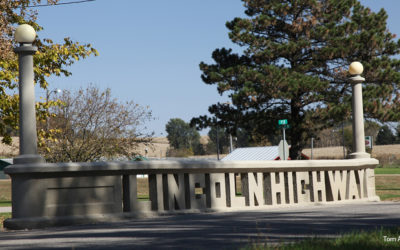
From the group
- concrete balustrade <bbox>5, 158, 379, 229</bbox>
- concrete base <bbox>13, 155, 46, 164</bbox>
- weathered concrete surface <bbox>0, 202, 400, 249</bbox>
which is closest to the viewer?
weathered concrete surface <bbox>0, 202, 400, 249</bbox>

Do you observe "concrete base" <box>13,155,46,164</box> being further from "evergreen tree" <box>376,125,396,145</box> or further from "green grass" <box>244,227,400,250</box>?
"evergreen tree" <box>376,125,396,145</box>

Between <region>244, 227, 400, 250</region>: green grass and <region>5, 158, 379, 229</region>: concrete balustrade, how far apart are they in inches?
199

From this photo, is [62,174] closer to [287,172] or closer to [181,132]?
[287,172]

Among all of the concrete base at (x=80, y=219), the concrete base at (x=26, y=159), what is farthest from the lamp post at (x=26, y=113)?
the concrete base at (x=80, y=219)

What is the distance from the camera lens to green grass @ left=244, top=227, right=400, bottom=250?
6.48m

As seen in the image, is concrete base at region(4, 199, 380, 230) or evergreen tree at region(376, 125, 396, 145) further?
evergreen tree at region(376, 125, 396, 145)

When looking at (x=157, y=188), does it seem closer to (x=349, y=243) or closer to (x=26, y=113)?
(x=26, y=113)

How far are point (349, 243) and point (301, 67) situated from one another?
26.4m

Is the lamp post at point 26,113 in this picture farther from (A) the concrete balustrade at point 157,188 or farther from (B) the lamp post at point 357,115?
(B) the lamp post at point 357,115

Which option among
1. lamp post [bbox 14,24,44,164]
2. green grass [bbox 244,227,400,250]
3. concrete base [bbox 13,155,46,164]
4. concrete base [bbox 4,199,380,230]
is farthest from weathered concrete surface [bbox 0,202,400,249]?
lamp post [bbox 14,24,44,164]

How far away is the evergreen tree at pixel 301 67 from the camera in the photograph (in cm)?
3183

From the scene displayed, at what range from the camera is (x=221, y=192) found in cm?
1304

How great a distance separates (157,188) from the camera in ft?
39.2

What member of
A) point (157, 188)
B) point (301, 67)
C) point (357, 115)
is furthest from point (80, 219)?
point (301, 67)
